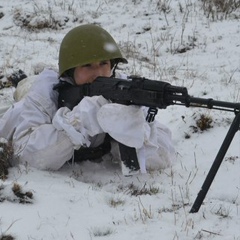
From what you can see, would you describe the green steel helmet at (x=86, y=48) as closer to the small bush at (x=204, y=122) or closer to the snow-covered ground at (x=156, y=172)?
the snow-covered ground at (x=156, y=172)

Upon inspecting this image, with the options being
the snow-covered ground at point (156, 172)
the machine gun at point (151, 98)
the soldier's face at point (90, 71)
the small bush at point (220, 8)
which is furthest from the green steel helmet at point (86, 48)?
the small bush at point (220, 8)

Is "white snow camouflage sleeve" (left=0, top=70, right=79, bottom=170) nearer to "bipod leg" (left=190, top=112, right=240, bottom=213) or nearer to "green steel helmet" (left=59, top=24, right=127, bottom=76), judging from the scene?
"green steel helmet" (left=59, top=24, right=127, bottom=76)

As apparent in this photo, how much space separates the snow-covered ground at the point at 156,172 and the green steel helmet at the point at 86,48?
2.61 ft

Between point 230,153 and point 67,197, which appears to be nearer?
point 67,197

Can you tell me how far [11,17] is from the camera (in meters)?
10.1

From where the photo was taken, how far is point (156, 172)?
3852 millimetres

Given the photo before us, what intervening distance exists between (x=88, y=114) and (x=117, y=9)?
7.13 metres

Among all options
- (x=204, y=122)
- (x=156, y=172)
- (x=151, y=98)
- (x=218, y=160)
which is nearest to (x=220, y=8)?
(x=204, y=122)

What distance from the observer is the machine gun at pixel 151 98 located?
2740 millimetres

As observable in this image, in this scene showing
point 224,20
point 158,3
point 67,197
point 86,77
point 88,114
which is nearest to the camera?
point 67,197

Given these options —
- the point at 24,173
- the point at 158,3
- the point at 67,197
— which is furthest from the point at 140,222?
the point at 158,3

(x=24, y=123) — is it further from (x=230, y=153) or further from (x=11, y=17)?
(x=11, y=17)

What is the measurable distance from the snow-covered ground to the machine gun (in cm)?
25

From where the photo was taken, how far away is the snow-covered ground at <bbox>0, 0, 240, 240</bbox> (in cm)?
277
